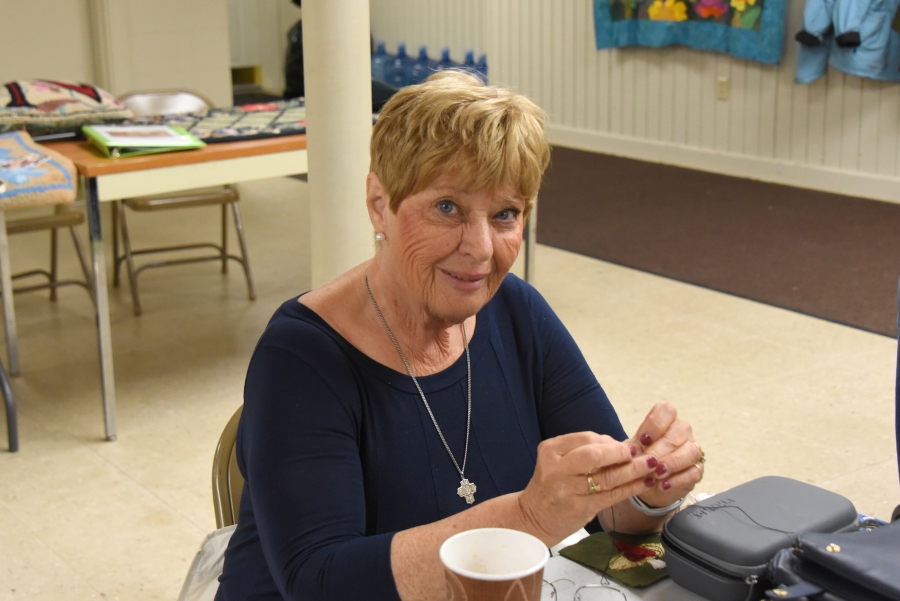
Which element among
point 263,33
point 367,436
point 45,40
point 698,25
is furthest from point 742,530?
point 263,33

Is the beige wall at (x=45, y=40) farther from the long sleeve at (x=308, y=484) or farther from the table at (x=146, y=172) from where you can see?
the long sleeve at (x=308, y=484)

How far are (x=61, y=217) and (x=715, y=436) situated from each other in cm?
279

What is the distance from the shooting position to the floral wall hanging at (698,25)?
6992 millimetres

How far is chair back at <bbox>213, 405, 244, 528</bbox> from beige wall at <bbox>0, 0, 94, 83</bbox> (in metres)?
6.05

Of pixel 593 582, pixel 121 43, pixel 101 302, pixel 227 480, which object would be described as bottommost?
pixel 101 302

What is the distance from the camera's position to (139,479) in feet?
11.0

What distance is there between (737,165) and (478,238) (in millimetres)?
6582

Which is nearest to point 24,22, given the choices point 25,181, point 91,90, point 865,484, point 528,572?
point 91,90

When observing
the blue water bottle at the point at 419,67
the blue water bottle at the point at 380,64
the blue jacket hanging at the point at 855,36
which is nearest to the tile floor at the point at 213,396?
the blue jacket hanging at the point at 855,36

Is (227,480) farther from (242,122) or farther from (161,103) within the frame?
(161,103)

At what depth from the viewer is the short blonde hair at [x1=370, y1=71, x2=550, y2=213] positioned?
1330mm

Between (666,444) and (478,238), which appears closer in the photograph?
(666,444)

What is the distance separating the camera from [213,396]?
157 inches

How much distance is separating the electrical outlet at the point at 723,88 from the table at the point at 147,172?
4.45 meters
